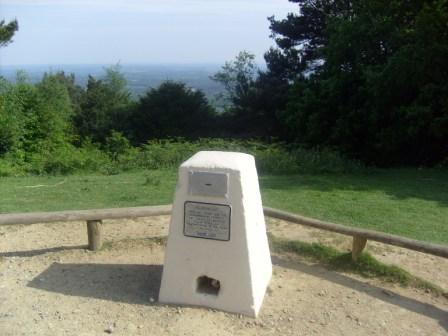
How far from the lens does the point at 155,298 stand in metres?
4.02

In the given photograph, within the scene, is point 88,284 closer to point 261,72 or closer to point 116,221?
point 116,221

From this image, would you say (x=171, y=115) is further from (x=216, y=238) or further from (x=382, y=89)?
(x=216, y=238)

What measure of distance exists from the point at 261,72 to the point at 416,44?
16050 millimetres

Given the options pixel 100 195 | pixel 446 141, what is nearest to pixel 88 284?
pixel 100 195

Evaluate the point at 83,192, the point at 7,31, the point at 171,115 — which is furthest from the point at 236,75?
the point at 83,192

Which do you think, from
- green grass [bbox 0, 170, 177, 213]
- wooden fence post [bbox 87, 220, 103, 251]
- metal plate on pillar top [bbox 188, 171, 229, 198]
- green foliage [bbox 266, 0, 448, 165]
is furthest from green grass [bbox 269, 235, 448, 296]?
green foliage [bbox 266, 0, 448, 165]

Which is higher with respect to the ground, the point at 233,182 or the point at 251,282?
the point at 233,182

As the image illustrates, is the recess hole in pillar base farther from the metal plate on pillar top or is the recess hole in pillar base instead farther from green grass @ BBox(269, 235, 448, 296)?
green grass @ BBox(269, 235, 448, 296)

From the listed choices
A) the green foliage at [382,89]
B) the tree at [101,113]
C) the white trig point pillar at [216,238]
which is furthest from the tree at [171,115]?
the white trig point pillar at [216,238]

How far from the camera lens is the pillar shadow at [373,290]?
12.7 ft

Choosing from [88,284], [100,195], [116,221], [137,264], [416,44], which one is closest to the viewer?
[88,284]

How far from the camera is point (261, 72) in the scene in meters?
29.4

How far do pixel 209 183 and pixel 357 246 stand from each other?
1.71m

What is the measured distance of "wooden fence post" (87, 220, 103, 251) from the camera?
493 cm
